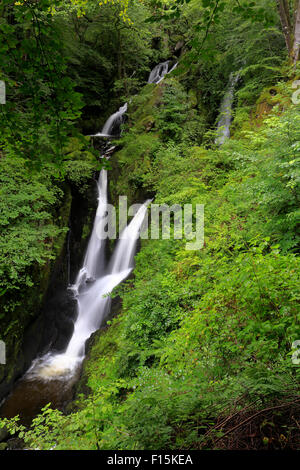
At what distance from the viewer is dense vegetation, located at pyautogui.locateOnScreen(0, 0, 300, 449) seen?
1.73m

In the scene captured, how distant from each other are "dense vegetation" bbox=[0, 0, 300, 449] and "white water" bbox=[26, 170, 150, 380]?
4.57ft

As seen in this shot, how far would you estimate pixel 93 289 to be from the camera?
9453mm

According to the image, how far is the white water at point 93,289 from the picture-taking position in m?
7.65

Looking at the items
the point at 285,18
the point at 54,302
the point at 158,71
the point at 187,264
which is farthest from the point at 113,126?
the point at 187,264

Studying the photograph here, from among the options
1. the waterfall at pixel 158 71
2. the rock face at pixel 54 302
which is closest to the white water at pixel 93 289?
the rock face at pixel 54 302

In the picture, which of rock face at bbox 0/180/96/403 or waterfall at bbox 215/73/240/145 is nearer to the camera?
rock face at bbox 0/180/96/403

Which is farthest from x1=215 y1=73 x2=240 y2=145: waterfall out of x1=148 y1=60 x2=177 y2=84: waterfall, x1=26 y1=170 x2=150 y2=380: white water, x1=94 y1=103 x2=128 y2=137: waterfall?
x1=148 y1=60 x2=177 y2=84: waterfall

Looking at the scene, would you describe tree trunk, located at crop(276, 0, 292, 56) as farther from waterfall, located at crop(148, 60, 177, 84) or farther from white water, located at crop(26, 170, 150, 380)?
waterfall, located at crop(148, 60, 177, 84)

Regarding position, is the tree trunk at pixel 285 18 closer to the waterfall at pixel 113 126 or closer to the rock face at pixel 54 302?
the rock face at pixel 54 302

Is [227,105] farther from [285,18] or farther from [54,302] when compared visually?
[54,302]

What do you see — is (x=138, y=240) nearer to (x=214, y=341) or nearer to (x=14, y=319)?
(x=14, y=319)

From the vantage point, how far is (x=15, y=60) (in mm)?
1893
